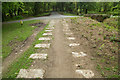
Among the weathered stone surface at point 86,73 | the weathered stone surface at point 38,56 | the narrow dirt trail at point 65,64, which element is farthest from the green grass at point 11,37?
the weathered stone surface at point 86,73

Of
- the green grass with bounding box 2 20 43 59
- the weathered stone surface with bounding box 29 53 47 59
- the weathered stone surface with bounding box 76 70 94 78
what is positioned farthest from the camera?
the green grass with bounding box 2 20 43 59

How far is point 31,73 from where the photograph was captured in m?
3.66

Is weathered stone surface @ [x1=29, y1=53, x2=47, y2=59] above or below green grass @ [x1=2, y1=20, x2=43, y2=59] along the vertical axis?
below

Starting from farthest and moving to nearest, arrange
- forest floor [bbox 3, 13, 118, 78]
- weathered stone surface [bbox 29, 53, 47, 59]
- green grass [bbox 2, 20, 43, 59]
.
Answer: green grass [bbox 2, 20, 43, 59]
weathered stone surface [bbox 29, 53, 47, 59]
forest floor [bbox 3, 13, 118, 78]

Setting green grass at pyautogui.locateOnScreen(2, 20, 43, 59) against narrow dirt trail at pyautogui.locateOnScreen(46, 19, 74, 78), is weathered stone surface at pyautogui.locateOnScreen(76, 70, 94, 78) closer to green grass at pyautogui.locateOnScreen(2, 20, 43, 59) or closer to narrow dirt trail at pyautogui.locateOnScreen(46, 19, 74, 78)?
narrow dirt trail at pyautogui.locateOnScreen(46, 19, 74, 78)

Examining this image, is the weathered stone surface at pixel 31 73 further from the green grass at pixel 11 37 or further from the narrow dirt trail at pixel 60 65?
the green grass at pixel 11 37

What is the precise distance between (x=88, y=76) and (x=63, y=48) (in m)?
2.74

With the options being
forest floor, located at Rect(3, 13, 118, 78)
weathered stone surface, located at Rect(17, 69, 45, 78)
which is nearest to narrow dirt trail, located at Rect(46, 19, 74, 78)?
forest floor, located at Rect(3, 13, 118, 78)

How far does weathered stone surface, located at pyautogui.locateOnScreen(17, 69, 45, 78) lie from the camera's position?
11.5ft

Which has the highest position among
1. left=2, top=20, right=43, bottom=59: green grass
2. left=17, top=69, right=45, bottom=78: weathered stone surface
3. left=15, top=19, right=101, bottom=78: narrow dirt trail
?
left=2, top=20, right=43, bottom=59: green grass

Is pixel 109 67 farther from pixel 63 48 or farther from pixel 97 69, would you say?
pixel 63 48

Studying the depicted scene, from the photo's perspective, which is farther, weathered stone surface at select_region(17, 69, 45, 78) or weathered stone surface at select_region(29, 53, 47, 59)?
weathered stone surface at select_region(29, 53, 47, 59)

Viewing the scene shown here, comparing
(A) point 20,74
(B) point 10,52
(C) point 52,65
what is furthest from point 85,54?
(B) point 10,52

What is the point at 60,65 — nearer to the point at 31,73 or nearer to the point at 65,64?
the point at 65,64
